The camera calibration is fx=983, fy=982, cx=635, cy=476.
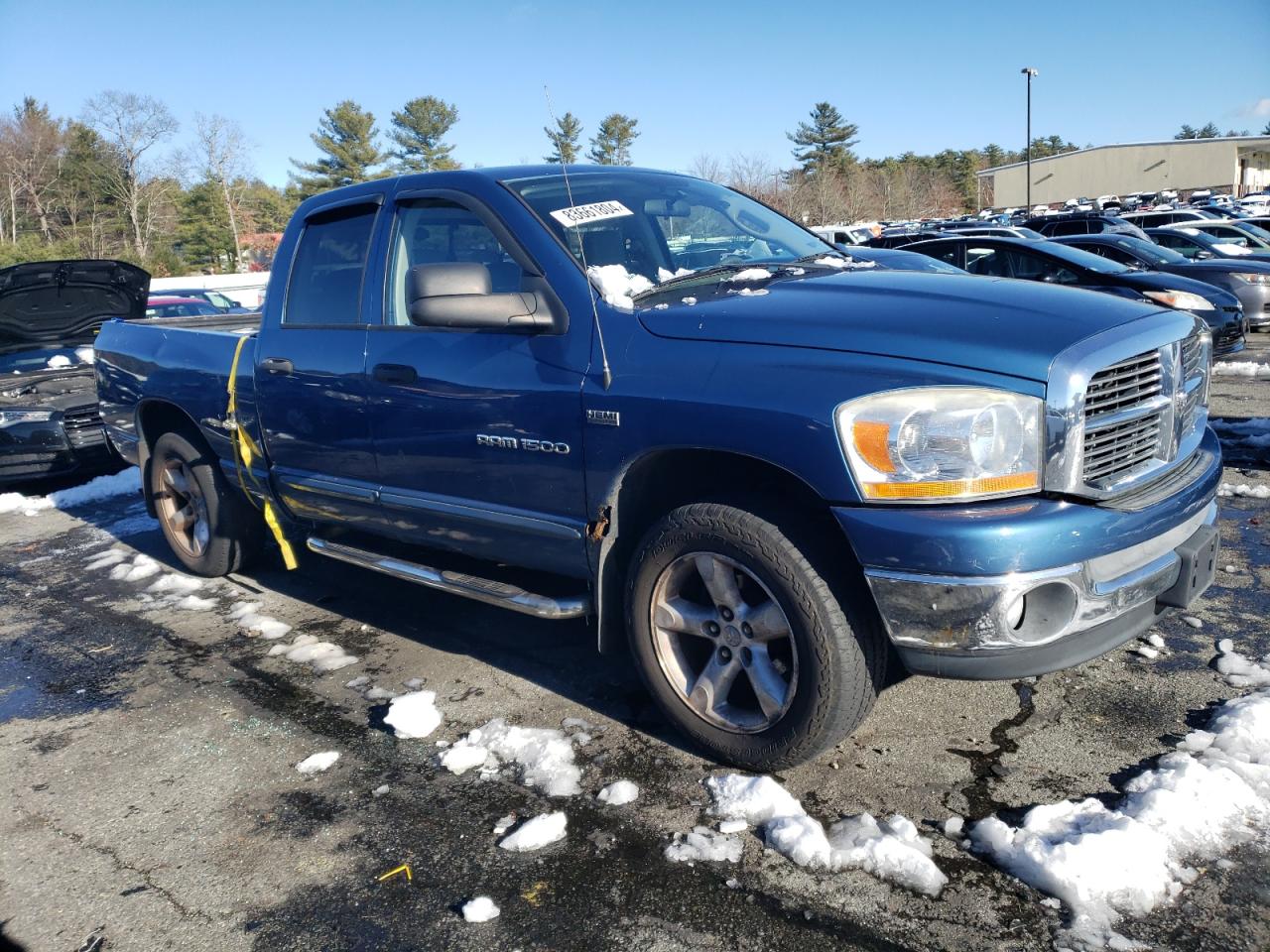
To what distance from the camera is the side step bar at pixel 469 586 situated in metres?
3.39

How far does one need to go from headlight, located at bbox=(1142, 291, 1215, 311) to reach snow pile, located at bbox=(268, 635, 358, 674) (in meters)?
8.53

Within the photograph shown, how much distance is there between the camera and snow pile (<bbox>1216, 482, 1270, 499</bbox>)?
5.70 meters

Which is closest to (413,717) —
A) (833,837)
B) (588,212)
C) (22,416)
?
(833,837)

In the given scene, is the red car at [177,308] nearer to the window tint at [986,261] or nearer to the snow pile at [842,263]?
the window tint at [986,261]

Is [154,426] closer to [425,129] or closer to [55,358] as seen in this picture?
[55,358]

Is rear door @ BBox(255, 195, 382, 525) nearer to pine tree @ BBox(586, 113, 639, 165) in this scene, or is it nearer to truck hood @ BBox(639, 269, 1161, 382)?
truck hood @ BBox(639, 269, 1161, 382)

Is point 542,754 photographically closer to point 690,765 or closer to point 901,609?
point 690,765

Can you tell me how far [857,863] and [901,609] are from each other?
68 centimetres

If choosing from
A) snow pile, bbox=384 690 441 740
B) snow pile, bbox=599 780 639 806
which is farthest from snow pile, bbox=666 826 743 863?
snow pile, bbox=384 690 441 740

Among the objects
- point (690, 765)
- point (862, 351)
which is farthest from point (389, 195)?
point (690, 765)

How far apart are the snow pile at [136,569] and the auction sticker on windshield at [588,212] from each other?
3758 mm

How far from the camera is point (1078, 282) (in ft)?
33.0

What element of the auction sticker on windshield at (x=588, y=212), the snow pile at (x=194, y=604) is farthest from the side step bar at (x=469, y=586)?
the auction sticker on windshield at (x=588, y=212)

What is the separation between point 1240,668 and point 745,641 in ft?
6.33
